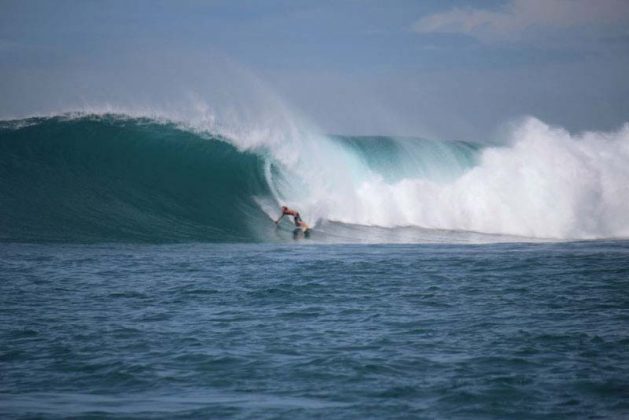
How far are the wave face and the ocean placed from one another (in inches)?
2.6

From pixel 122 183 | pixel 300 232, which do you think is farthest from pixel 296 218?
pixel 122 183

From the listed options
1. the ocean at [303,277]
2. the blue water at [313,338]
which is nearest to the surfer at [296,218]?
the ocean at [303,277]

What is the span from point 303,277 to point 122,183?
9.47 m

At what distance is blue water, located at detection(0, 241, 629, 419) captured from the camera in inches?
211

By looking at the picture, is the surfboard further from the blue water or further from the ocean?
the blue water

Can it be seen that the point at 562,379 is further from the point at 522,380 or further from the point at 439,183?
the point at 439,183

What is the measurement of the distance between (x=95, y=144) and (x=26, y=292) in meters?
12.0

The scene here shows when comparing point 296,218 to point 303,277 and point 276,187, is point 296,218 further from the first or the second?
point 303,277

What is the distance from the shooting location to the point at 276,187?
20.2 meters

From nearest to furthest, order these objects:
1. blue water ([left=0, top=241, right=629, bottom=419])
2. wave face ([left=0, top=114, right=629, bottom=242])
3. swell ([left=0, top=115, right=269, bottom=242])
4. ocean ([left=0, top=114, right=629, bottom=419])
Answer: blue water ([left=0, top=241, right=629, bottom=419]) < ocean ([left=0, top=114, right=629, bottom=419]) < swell ([left=0, top=115, right=269, bottom=242]) < wave face ([left=0, top=114, right=629, bottom=242])

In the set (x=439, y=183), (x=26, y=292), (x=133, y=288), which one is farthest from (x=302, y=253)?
(x=439, y=183)

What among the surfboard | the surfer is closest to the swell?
the surfer

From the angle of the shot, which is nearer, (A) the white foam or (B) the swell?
(B) the swell

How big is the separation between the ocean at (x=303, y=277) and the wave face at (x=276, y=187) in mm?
67
